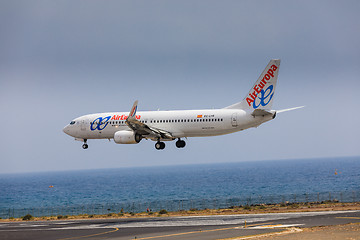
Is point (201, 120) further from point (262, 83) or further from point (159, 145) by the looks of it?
point (262, 83)

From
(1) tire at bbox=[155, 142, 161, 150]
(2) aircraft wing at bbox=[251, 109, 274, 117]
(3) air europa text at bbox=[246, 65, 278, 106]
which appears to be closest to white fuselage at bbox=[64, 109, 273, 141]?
(2) aircraft wing at bbox=[251, 109, 274, 117]

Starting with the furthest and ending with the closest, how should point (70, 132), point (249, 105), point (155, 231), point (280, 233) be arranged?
point (70, 132)
point (249, 105)
point (155, 231)
point (280, 233)

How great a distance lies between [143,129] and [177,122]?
3.90 meters

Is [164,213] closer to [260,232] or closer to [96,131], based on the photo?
[96,131]

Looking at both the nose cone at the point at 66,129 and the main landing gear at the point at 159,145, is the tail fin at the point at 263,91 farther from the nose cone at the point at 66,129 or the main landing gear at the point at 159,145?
the nose cone at the point at 66,129

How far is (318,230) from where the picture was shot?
3622cm

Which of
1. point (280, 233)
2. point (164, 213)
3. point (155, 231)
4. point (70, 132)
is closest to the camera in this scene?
point (280, 233)

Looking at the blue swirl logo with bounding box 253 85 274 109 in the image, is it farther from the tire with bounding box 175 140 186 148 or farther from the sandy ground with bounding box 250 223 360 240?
the sandy ground with bounding box 250 223 360 240

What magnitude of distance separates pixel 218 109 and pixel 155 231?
16.6 metres

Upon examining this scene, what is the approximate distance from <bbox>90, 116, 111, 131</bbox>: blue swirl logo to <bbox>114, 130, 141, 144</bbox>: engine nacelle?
16.1ft

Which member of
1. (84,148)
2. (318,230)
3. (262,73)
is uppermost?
(262,73)

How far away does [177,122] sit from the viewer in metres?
54.0

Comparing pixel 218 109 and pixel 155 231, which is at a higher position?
pixel 218 109

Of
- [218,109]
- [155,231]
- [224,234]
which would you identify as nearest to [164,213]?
[218,109]
